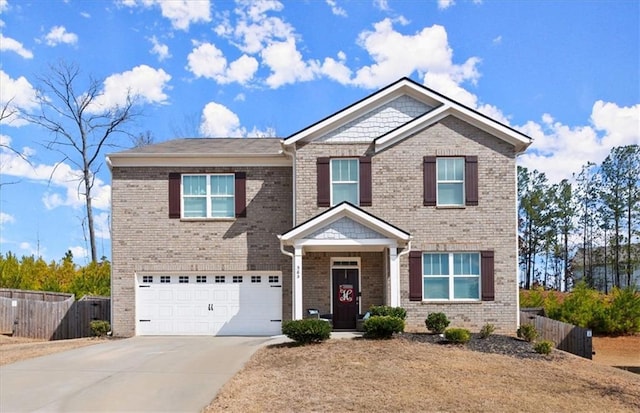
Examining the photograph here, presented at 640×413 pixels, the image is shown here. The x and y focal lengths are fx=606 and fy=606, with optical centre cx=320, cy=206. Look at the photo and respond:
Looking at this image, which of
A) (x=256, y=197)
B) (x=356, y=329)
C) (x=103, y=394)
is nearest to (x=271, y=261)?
(x=256, y=197)

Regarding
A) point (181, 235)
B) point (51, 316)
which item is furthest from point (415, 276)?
point (51, 316)

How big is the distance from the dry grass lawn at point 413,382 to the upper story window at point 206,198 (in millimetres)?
6303

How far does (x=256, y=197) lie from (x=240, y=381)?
9.55 m

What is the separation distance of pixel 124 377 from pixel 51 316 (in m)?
12.3

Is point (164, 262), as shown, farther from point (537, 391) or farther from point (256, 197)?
point (537, 391)

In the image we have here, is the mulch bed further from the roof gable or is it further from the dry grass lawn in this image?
the roof gable

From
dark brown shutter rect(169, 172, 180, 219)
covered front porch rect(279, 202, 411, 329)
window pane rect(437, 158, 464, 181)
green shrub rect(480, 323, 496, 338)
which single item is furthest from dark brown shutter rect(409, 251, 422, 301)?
dark brown shutter rect(169, 172, 180, 219)

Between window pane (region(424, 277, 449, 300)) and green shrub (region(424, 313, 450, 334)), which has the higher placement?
window pane (region(424, 277, 449, 300))

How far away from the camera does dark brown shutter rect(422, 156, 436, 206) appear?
19641 mm

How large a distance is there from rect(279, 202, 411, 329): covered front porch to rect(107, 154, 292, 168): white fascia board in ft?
10.3

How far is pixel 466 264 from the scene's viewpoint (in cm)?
1955

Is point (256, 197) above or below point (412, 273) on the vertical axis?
above

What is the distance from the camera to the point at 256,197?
20.5 m

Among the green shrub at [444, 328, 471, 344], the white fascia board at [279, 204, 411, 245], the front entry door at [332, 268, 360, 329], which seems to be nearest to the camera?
the green shrub at [444, 328, 471, 344]
